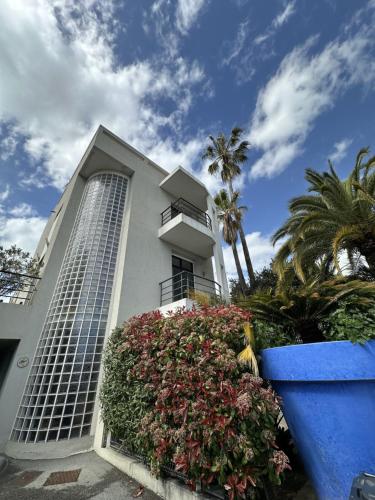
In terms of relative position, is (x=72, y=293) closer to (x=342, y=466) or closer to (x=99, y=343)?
(x=99, y=343)

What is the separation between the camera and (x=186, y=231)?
9.71 metres

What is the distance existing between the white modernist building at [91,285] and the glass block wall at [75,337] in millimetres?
26

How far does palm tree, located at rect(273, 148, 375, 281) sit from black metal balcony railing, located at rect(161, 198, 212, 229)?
15.0 feet

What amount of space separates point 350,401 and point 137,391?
10.8 feet

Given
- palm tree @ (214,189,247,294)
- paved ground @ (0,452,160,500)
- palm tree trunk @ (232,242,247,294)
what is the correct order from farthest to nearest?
palm tree @ (214,189,247,294), palm tree trunk @ (232,242,247,294), paved ground @ (0,452,160,500)

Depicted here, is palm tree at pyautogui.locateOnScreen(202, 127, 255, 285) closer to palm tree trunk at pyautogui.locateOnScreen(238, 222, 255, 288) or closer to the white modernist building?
palm tree trunk at pyautogui.locateOnScreen(238, 222, 255, 288)

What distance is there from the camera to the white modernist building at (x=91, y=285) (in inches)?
222

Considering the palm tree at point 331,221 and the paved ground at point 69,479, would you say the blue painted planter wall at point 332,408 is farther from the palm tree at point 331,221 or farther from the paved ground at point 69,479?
the palm tree at point 331,221

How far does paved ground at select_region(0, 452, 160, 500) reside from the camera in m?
3.39

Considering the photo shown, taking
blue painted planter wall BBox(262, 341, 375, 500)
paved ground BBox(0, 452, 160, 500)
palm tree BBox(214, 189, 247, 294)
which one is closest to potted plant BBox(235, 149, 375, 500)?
blue painted planter wall BBox(262, 341, 375, 500)

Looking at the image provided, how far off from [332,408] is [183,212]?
1068 centimetres

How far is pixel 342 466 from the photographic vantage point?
231cm

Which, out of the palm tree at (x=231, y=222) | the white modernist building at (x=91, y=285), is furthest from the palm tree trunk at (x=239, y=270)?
the white modernist building at (x=91, y=285)

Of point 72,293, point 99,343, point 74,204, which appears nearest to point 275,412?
point 99,343
